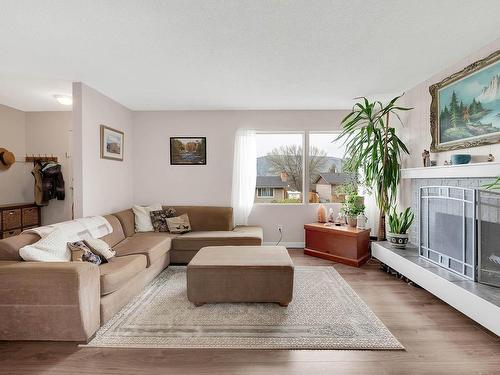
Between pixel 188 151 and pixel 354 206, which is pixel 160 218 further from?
pixel 354 206

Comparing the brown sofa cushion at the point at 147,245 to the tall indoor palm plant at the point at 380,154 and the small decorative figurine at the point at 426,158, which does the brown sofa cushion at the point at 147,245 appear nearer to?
the tall indoor palm plant at the point at 380,154

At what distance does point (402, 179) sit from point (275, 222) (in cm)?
218

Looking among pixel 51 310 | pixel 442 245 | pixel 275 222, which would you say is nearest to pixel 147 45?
pixel 51 310

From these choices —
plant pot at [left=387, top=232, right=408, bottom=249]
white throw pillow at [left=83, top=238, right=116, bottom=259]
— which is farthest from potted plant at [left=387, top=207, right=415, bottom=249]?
white throw pillow at [left=83, top=238, right=116, bottom=259]

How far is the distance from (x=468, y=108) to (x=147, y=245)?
3935mm

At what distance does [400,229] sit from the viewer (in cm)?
351

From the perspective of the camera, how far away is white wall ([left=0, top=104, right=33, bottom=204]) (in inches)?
171

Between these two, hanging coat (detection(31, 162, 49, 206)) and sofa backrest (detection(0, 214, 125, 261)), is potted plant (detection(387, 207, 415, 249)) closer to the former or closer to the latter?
sofa backrest (detection(0, 214, 125, 261))

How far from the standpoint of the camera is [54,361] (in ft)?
6.02

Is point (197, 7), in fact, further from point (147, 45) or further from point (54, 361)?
point (54, 361)

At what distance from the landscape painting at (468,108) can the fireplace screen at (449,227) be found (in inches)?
21.7

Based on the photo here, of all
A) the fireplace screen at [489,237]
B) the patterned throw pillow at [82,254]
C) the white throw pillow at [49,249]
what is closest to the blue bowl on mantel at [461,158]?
the fireplace screen at [489,237]

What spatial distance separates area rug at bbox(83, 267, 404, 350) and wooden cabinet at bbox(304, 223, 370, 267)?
1.04 metres

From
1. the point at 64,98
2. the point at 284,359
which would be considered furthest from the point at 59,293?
the point at 64,98
